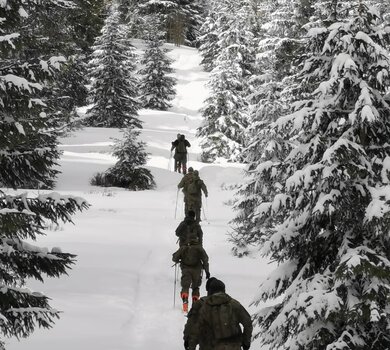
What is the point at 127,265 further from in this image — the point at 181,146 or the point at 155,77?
the point at 155,77

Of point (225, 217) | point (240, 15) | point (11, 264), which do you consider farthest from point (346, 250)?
point (240, 15)

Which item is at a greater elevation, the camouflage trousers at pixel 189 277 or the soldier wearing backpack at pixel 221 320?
the soldier wearing backpack at pixel 221 320

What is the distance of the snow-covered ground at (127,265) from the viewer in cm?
945

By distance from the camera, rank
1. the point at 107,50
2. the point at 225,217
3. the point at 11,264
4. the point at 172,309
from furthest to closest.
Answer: the point at 107,50 → the point at 225,217 → the point at 172,309 → the point at 11,264

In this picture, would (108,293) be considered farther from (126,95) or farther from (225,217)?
(126,95)

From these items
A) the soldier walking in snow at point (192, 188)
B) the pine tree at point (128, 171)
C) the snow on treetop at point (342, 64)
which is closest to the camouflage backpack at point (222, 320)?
the snow on treetop at point (342, 64)

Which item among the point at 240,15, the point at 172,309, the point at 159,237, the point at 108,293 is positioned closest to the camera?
the point at 172,309

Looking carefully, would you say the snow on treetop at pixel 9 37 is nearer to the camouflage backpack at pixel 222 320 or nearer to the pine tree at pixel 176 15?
the camouflage backpack at pixel 222 320

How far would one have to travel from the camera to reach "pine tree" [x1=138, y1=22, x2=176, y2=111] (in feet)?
167

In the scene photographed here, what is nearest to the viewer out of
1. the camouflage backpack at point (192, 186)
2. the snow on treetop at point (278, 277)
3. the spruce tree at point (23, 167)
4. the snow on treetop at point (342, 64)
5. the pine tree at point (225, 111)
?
Result: the spruce tree at point (23, 167)

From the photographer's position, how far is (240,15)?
3762cm

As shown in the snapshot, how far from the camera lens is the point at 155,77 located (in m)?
51.3

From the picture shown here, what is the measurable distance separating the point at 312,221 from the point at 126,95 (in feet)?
117

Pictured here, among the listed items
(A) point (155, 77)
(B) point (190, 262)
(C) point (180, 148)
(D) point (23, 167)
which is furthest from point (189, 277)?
(A) point (155, 77)
